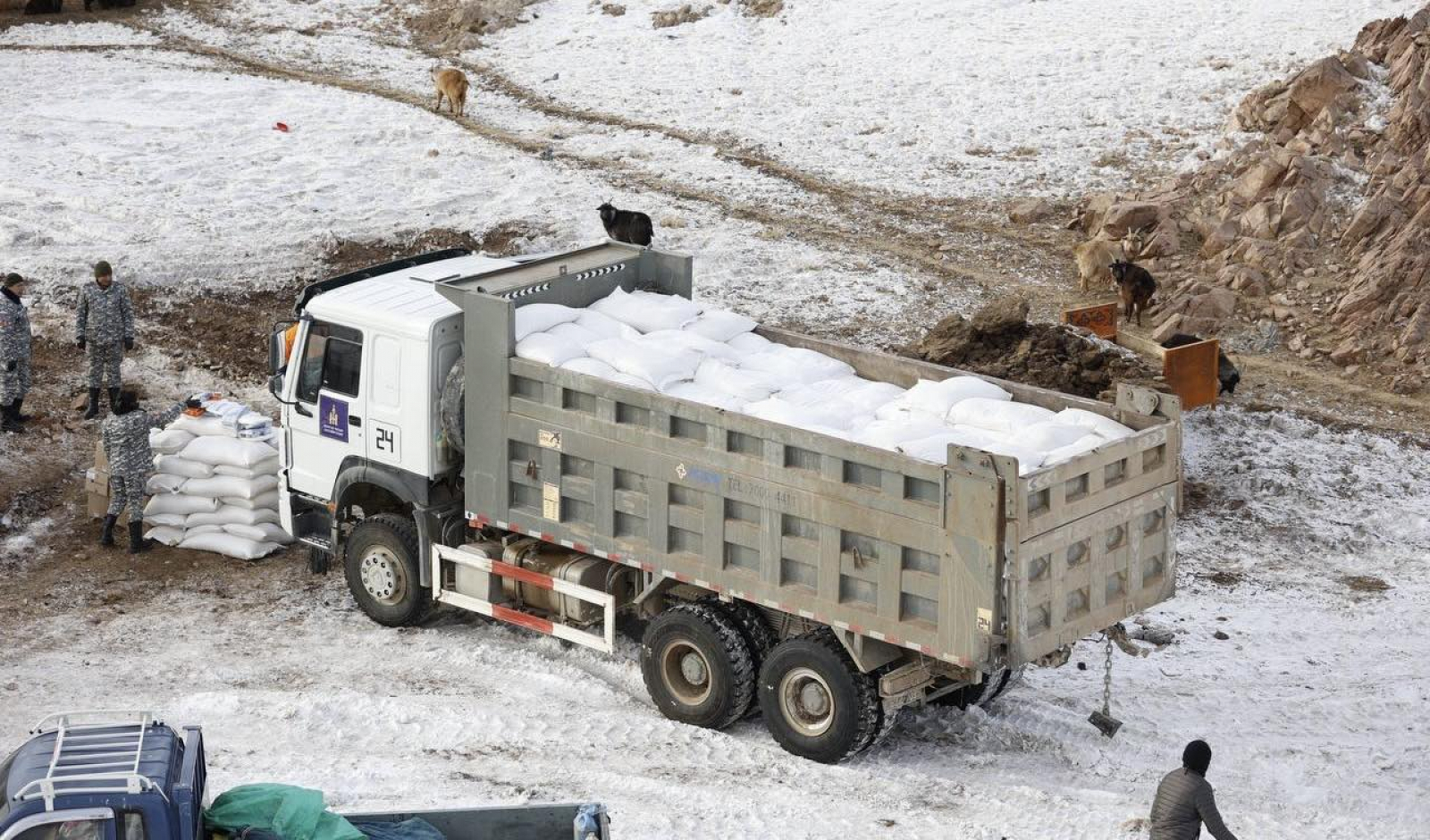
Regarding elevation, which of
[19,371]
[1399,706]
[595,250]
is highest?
[595,250]

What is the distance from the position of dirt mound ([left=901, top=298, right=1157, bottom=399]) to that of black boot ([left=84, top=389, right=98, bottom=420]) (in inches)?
325

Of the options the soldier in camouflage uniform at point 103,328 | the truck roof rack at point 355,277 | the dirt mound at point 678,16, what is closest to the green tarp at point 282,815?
the truck roof rack at point 355,277

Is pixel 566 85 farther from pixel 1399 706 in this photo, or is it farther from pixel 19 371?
pixel 1399 706

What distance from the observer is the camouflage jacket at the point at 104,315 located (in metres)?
17.2

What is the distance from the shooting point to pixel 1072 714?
476 inches

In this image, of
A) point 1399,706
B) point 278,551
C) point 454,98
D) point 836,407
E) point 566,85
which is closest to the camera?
point 836,407

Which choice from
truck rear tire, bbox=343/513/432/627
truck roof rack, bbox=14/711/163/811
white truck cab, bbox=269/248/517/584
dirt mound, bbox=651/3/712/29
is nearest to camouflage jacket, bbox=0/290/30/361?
white truck cab, bbox=269/248/517/584

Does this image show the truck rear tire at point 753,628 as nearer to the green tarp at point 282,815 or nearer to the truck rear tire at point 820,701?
the truck rear tire at point 820,701

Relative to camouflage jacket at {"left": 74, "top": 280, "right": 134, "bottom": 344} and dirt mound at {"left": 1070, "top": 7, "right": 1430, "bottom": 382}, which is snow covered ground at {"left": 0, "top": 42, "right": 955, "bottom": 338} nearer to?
dirt mound at {"left": 1070, "top": 7, "right": 1430, "bottom": 382}

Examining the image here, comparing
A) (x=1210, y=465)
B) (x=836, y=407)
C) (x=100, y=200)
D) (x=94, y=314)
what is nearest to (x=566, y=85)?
(x=100, y=200)

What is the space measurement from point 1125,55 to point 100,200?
15639 mm

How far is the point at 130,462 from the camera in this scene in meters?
15.0

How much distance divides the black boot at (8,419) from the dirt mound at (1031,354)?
8940 millimetres

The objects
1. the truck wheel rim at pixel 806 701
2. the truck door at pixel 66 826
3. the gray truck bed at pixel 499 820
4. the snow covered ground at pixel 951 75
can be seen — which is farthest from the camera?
the snow covered ground at pixel 951 75
